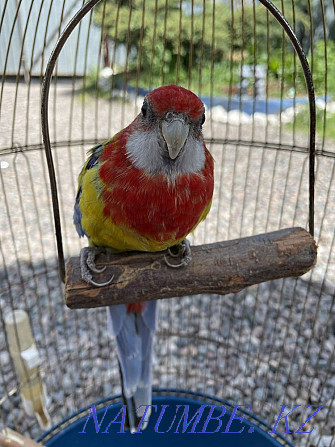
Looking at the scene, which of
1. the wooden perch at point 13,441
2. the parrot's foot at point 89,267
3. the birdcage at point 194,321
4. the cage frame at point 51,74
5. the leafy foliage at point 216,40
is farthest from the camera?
the leafy foliage at point 216,40

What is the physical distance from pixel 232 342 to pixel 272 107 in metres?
2.39

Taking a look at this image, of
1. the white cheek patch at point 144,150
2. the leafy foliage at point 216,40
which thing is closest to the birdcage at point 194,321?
the white cheek patch at point 144,150

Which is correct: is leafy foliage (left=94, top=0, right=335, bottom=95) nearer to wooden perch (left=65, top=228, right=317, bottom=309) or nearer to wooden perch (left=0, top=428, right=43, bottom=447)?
wooden perch (left=65, top=228, right=317, bottom=309)

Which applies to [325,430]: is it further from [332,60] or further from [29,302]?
[332,60]

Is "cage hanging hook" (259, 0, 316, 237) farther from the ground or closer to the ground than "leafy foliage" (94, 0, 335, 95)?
closer to the ground

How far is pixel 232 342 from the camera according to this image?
1.37 meters

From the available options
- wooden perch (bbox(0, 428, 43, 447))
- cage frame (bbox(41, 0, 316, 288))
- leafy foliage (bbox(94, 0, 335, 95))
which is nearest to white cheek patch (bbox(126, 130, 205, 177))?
cage frame (bbox(41, 0, 316, 288))

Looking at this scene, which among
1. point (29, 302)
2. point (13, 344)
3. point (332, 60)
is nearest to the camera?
point (13, 344)

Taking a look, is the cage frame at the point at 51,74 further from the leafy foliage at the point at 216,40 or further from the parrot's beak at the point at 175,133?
the leafy foliage at the point at 216,40

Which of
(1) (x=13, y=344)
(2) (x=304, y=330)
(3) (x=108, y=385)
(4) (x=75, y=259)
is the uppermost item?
(4) (x=75, y=259)

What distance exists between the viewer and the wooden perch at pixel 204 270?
0.66 metres

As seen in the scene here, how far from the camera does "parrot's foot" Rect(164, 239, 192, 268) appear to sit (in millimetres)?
684

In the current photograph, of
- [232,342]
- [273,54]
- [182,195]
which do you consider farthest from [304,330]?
[273,54]

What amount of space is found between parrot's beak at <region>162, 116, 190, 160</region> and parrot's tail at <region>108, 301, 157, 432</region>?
1.46ft
